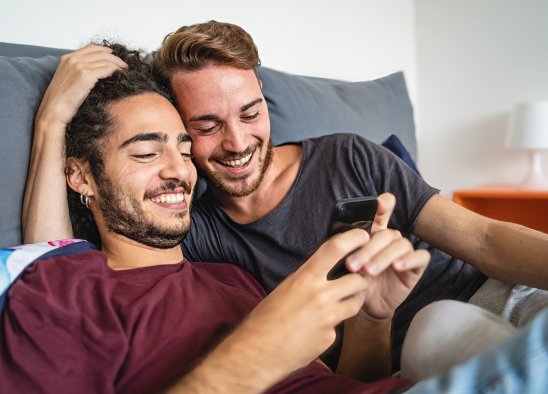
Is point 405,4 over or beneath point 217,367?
over

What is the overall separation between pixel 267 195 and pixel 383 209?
0.63 metres

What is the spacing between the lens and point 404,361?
2.37 ft

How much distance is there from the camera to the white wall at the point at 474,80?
2791 mm

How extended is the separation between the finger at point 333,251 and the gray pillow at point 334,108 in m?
0.96

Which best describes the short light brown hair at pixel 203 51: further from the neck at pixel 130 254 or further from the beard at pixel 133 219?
the neck at pixel 130 254

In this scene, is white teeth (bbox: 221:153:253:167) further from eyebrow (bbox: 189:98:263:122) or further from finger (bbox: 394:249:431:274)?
finger (bbox: 394:249:431:274)

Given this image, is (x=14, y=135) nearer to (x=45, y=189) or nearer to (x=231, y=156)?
(x=45, y=189)

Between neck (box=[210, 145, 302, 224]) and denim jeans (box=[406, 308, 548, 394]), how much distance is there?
2.73 feet

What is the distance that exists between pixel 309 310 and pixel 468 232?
60cm

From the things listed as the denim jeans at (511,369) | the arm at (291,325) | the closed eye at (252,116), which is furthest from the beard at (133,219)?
the denim jeans at (511,369)

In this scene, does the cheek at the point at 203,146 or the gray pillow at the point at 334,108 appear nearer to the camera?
the cheek at the point at 203,146

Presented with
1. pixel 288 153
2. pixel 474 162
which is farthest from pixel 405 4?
pixel 288 153

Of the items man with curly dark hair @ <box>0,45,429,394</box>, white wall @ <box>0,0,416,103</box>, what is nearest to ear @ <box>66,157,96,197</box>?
man with curly dark hair @ <box>0,45,429,394</box>

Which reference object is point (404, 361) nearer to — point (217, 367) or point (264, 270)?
point (217, 367)
